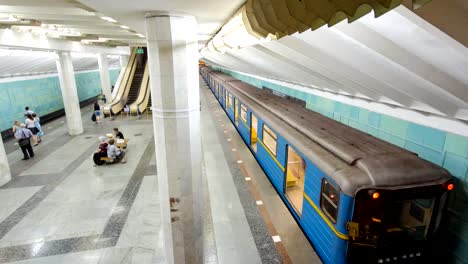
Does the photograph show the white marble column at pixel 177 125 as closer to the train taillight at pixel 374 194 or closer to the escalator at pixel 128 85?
the train taillight at pixel 374 194

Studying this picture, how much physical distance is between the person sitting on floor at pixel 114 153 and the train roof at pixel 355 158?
6.64 metres

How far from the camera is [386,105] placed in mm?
4719

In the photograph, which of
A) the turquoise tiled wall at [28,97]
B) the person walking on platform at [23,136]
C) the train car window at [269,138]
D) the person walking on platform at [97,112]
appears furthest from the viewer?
the person walking on platform at [97,112]

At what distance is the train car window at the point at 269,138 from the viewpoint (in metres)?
6.10

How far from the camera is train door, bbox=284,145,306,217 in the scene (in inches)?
217

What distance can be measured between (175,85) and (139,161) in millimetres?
6600

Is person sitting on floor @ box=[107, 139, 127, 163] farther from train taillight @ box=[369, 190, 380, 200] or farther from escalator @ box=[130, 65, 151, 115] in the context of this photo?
train taillight @ box=[369, 190, 380, 200]

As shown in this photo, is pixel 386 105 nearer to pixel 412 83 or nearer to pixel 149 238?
pixel 412 83

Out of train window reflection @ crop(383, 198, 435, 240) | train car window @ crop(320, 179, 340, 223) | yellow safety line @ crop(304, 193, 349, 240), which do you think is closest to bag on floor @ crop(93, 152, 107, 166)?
yellow safety line @ crop(304, 193, 349, 240)

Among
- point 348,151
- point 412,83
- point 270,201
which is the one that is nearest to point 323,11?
point 412,83

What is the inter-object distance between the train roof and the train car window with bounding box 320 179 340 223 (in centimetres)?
22

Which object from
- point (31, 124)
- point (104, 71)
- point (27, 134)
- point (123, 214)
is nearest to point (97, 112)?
point (31, 124)

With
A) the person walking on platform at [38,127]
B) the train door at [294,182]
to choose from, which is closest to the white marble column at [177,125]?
the train door at [294,182]

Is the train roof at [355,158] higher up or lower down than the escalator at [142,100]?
higher up
